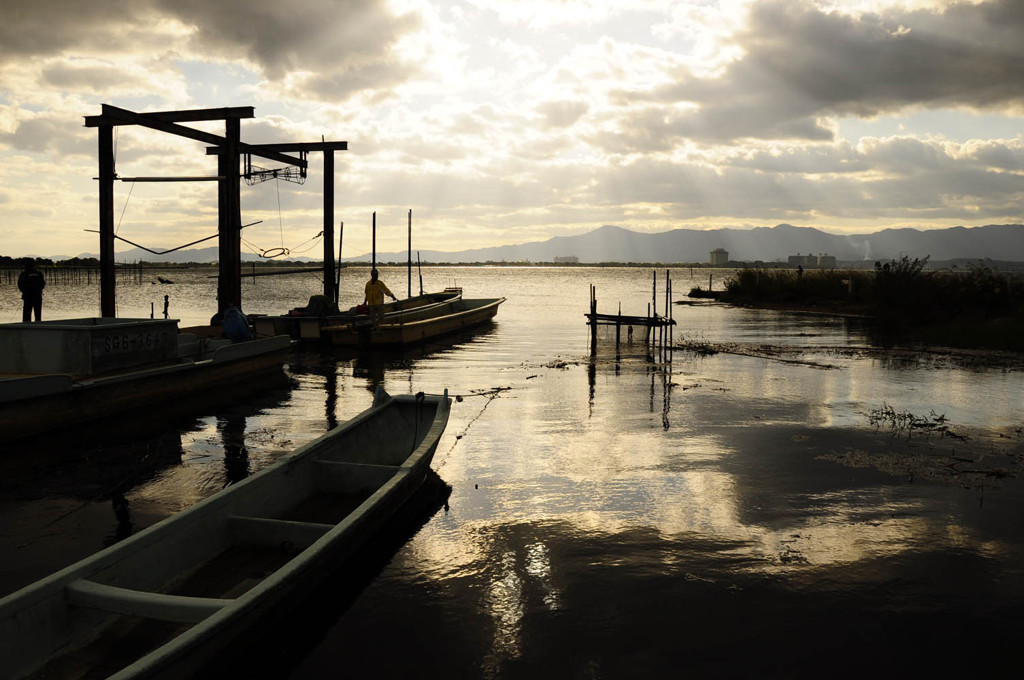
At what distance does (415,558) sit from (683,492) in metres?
3.76

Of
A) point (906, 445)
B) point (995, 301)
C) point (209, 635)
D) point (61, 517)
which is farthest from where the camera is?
point (995, 301)

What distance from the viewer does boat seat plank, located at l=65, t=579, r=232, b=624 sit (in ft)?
14.4

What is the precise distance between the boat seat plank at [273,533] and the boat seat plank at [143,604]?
1599 millimetres

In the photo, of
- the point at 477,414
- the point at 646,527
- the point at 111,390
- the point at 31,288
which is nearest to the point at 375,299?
the point at 31,288

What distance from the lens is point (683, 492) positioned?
870 centimetres

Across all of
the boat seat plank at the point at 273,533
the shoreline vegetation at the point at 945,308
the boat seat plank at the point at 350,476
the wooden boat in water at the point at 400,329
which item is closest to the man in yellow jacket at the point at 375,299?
the wooden boat in water at the point at 400,329

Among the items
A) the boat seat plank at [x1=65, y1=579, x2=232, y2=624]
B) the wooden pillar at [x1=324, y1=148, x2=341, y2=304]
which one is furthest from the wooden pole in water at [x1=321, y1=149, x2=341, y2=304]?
the boat seat plank at [x1=65, y1=579, x2=232, y2=624]

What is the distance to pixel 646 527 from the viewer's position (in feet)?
24.7

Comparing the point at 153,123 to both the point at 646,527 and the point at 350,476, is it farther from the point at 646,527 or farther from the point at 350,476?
the point at 646,527

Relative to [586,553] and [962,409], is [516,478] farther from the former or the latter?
[962,409]

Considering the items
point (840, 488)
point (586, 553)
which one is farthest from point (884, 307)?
point (586, 553)

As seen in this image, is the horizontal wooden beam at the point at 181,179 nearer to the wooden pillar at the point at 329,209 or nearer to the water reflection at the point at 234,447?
the wooden pillar at the point at 329,209

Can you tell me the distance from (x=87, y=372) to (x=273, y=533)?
820cm

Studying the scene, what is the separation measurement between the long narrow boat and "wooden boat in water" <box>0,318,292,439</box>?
6.05 metres
